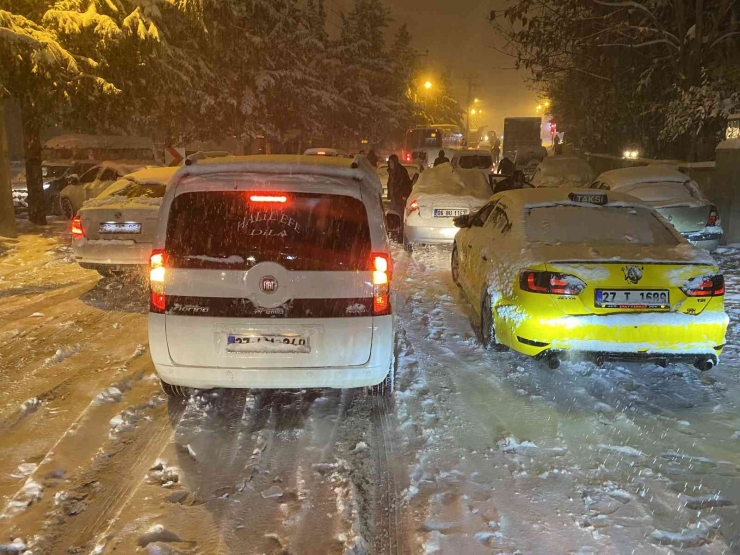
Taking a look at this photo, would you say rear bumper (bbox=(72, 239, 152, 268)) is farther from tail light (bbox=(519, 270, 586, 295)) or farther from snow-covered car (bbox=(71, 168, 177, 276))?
tail light (bbox=(519, 270, 586, 295))

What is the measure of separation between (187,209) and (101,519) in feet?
6.49

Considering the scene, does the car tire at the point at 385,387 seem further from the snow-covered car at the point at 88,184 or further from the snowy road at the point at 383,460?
the snow-covered car at the point at 88,184

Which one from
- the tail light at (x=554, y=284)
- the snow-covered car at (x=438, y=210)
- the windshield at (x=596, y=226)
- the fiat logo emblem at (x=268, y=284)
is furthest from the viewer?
the snow-covered car at (x=438, y=210)

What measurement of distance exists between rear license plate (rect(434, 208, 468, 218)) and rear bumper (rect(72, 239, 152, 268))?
5210 mm

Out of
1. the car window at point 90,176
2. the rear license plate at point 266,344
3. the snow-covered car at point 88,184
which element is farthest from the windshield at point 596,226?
the car window at point 90,176

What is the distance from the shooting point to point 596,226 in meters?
6.12

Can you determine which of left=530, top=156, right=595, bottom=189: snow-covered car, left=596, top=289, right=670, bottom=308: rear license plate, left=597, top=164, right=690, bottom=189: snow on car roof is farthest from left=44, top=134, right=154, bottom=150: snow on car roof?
left=596, top=289, right=670, bottom=308: rear license plate

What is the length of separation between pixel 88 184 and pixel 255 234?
14.0m

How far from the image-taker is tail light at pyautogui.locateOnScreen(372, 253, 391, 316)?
14.5 ft

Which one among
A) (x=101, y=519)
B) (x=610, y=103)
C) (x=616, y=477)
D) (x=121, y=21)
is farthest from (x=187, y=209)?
(x=610, y=103)

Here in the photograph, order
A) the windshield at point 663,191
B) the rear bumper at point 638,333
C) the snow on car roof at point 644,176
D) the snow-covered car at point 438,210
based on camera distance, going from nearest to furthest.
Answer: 1. the rear bumper at point 638,333
2. the windshield at point 663,191
3. the snow on car roof at point 644,176
4. the snow-covered car at point 438,210

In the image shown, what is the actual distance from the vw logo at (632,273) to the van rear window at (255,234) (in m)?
2.25

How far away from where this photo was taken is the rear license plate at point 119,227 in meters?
8.91

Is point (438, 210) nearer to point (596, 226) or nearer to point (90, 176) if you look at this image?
point (596, 226)
